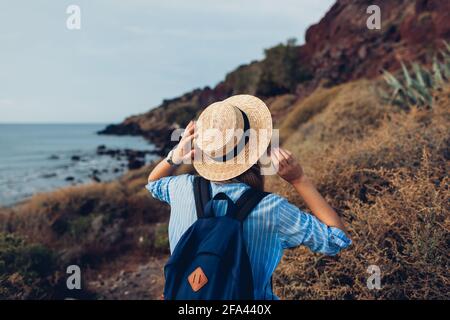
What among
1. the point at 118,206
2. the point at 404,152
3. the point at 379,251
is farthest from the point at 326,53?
the point at 379,251

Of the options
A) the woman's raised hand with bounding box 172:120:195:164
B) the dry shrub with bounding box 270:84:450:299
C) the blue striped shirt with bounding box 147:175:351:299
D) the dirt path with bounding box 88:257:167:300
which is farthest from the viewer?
the dirt path with bounding box 88:257:167:300

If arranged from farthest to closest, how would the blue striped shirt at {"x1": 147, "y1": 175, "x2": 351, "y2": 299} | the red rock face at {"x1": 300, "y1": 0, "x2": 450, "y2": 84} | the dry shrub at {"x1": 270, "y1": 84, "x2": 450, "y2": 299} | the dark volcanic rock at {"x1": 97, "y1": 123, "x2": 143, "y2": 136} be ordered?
the dark volcanic rock at {"x1": 97, "y1": 123, "x2": 143, "y2": 136} → the red rock face at {"x1": 300, "y1": 0, "x2": 450, "y2": 84} → the dry shrub at {"x1": 270, "y1": 84, "x2": 450, "y2": 299} → the blue striped shirt at {"x1": 147, "y1": 175, "x2": 351, "y2": 299}

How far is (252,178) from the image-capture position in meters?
2.03

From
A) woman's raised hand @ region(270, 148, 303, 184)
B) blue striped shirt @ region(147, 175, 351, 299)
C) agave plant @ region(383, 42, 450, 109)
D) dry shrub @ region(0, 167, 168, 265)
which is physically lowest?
dry shrub @ region(0, 167, 168, 265)

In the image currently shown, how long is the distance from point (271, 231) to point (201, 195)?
37cm

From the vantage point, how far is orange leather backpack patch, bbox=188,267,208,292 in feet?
5.73

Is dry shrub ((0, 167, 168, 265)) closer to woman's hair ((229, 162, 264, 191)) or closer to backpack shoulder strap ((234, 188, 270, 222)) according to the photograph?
woman's hair ((229, 162, 264, 191))

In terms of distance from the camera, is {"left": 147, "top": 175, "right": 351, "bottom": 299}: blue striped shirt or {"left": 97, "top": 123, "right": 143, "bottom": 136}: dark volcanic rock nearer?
{"left": 147, "top": 175, "right": 351, "bottom": 299}: blue striped shirt

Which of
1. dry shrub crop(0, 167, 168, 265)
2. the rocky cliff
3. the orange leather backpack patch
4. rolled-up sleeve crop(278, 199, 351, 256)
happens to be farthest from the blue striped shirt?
the rocky cliff

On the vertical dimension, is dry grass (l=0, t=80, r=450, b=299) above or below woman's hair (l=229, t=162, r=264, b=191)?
below

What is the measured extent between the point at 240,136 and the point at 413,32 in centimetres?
2160

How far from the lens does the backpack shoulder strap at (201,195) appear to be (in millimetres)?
1939

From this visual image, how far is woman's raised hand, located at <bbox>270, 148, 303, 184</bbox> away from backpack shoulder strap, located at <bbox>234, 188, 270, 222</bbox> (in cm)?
13

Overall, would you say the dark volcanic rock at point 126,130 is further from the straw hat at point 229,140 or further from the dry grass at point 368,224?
the straw hat at point 229,140
